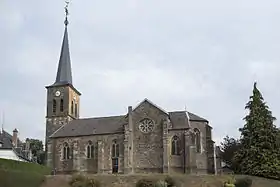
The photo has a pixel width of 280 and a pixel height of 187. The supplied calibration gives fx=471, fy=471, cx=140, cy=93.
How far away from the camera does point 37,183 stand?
4869cm

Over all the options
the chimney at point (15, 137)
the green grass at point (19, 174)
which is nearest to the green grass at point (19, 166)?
the green grass at point (19, 174)

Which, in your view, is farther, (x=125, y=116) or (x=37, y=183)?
(x=125, y=116)

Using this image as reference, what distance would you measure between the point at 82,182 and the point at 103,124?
22.7m

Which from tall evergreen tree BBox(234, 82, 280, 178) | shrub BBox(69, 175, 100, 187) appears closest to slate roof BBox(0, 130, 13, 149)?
shrub BBox(69, 175, 100, 187)

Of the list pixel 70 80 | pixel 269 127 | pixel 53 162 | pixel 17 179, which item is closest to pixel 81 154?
pixel 53 162

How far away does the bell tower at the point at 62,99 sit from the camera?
7319cm

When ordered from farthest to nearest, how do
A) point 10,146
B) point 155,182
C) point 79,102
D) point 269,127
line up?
point 79,102
point 10,146
point 269,127
point 155,182

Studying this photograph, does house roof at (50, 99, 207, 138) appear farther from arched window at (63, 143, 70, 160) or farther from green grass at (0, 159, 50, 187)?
green grass at (0, 159, 50, 187)

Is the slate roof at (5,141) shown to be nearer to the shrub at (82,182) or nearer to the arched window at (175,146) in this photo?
the shrub at (82,182)

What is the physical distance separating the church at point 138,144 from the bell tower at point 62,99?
234cm

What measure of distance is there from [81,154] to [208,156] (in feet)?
58.7

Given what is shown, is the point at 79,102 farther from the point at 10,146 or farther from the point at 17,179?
the point at 17,179

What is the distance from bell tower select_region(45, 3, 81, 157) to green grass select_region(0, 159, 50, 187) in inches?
751

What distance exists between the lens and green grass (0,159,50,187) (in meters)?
43.8
